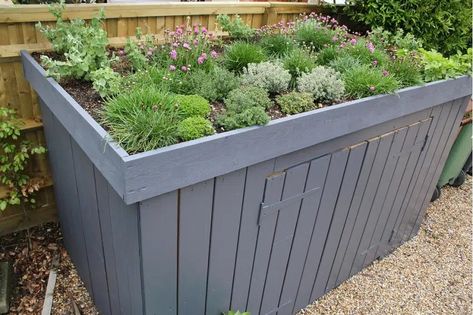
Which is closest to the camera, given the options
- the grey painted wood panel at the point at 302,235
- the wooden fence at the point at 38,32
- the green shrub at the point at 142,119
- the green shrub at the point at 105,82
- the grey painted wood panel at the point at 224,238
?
the green shrub at the point at 142,119

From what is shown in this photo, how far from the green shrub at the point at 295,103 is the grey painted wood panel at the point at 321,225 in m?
0.34

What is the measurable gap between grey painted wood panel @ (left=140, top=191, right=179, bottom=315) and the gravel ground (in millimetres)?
1044

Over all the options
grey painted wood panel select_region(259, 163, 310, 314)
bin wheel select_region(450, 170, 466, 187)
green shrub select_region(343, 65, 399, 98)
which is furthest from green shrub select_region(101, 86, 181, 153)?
bin wheel select_region(450, 170, 466, 187)

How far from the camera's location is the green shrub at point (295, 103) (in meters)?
2.01

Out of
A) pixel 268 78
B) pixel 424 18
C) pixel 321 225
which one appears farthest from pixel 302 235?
pixel 424 18

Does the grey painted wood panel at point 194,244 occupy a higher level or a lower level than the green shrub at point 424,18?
lower

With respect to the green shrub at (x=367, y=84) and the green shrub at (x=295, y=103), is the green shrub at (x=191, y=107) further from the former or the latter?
the green shrub at (x=367, y=84)

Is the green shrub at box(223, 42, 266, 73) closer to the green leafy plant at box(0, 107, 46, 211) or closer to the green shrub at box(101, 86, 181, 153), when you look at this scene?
the green shrub at box(101, 86, 181, 153)

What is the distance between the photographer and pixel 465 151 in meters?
4.21

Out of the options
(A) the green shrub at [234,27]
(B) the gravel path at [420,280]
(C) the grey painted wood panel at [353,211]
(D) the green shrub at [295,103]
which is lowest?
(B) the gravel path at [420,280]

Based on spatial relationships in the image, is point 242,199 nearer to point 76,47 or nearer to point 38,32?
point 76,47

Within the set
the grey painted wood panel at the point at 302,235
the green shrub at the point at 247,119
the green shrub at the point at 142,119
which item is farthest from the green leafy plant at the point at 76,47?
the grey painted wood panel at the point at 302,235

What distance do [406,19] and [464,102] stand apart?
884mm

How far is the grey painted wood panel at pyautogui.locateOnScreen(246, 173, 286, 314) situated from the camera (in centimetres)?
197
